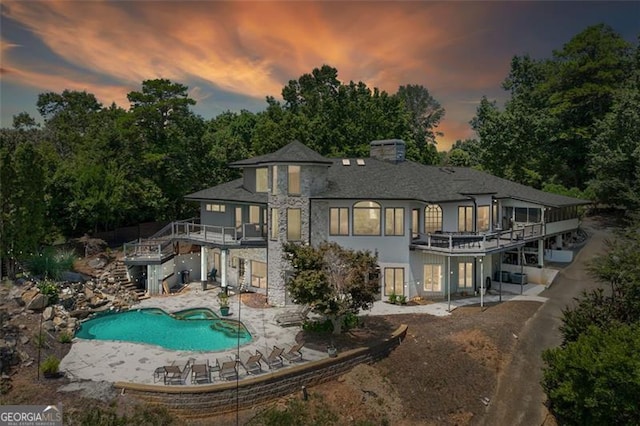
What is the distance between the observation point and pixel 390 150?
3195cm

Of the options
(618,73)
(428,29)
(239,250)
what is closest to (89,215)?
(239,250)

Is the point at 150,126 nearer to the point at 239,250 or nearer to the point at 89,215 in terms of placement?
the point at 89,215

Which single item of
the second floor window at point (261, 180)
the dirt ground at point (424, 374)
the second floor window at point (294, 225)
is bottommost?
the dirt ground at point (424, 374)

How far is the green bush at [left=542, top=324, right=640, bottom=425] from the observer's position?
1166 centimetres

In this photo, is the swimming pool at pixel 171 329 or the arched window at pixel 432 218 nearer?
the swimming pool at pixel 171 329

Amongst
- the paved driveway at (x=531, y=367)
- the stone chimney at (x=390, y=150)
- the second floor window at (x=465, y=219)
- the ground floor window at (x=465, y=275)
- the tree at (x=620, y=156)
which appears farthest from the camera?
the tree at (x=620, y=156)

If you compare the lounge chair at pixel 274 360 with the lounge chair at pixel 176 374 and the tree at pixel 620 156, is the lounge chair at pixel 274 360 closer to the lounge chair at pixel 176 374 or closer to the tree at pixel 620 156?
the lounge chair at pixel 176 374

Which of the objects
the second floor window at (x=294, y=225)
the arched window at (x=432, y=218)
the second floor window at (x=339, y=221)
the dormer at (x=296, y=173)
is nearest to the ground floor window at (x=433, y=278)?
the arched window at (x=432, y=218)

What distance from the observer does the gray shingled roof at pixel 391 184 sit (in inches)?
945

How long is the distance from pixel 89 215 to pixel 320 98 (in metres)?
34.4

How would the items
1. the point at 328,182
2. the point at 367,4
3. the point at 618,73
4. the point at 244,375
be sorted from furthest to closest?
the point at 618,73
the point at 328,182
the point at 367,4
the point at 244,375

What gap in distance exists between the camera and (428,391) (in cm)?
1538

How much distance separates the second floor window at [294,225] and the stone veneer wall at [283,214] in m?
0.19

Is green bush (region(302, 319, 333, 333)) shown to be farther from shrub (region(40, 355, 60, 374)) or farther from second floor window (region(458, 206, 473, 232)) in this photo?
second floor window (region(458, 206, 473, 232))
